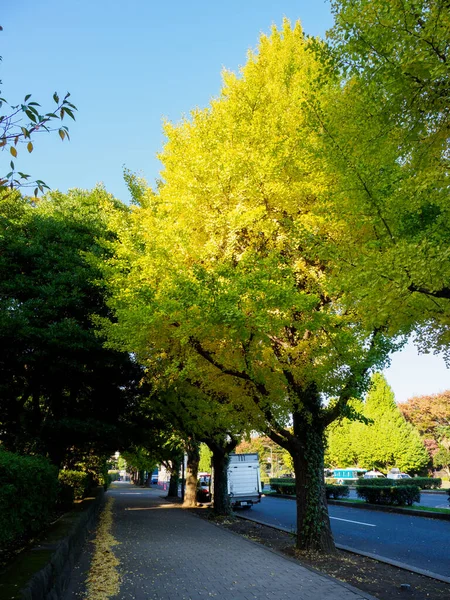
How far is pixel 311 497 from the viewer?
1029 cm

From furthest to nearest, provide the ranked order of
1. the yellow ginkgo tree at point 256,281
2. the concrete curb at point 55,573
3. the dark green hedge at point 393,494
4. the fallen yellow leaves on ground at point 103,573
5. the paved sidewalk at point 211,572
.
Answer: the dark green hedge at point 393,494
the yellow ginkgo tree at point 256,281
the fallen yellow leaves on ground at point 103,573
the paved sidewalk at point 211,572
the concrete curb at point 55,573

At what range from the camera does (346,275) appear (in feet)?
20.3

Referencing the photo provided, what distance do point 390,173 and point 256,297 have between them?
10.2ft

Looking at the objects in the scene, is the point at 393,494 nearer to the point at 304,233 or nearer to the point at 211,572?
the point at 211,572

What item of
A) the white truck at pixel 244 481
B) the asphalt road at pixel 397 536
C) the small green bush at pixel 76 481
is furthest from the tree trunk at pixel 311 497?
the white truck at pixel 244 481

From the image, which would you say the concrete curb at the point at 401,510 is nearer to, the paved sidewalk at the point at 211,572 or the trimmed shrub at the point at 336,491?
the trimmed shrub at the point at 336,491

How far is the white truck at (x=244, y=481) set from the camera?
83.5 feet

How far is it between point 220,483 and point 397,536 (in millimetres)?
7936

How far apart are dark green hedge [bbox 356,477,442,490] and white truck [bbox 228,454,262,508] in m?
8.13

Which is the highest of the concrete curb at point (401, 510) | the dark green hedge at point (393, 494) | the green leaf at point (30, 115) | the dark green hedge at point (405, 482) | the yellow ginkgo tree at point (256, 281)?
the yellow ginkgo tree at point (256, 281)

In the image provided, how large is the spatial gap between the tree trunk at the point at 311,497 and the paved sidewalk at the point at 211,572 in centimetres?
89

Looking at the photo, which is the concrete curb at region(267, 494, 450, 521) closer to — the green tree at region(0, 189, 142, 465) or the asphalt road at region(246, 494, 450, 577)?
the asphalt road at region(246, 494, 450, 577)

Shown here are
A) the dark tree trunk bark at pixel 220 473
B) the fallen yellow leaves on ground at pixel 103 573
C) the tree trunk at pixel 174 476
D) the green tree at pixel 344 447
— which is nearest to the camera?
the fallen yellow leaves on ground at pixel 103 573

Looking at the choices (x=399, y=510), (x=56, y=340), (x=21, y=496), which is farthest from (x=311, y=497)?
(x=399, y=510)
